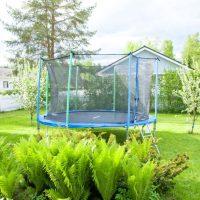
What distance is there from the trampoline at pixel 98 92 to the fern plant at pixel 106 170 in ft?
11.5

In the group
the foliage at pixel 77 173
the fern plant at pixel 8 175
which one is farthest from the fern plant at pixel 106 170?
the fern plant at pixel 8 175

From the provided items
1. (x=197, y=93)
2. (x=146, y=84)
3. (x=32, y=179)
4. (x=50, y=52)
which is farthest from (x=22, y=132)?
(x=50, y=52)

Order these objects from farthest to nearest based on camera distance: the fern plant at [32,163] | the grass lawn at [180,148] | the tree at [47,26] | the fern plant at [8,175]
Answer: the tree at [47,26], the grass lawn at [180,148], the fern plant at [32,163], the fern plant at [8,175]

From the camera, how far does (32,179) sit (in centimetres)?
392

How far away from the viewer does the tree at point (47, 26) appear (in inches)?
976

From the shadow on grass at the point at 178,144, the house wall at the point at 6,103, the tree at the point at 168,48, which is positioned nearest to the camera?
the shadow on grass at the point at 178,144

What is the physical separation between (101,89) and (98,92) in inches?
5.3

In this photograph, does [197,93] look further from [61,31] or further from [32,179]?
[61,31]

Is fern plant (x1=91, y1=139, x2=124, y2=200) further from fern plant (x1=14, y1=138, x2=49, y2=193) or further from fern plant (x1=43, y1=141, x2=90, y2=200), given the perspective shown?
fern plant (x1=14, y1=138, x2=49, y2=193)

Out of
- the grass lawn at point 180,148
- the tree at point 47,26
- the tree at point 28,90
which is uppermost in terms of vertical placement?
the tree at point 47,26

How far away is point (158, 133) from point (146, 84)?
104 inches

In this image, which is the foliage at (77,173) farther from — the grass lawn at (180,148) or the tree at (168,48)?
the tree at (168,48)

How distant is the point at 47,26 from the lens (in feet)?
82.7

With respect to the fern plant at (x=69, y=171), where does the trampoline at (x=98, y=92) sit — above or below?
above
